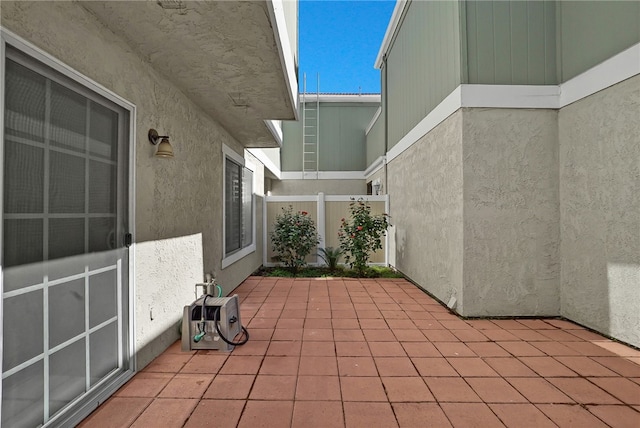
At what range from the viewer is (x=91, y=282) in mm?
1977

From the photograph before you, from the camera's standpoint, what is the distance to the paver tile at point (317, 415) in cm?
179

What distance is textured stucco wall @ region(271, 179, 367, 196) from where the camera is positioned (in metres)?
10.7

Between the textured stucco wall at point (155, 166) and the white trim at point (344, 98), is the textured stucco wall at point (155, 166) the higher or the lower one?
the lower one

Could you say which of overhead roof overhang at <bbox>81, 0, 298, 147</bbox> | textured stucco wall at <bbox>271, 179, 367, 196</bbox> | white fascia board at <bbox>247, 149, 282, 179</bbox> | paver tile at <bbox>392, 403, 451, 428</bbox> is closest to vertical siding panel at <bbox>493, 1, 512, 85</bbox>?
overhead roof overhang at <bbox>81, 0, 298, 147</bbox>

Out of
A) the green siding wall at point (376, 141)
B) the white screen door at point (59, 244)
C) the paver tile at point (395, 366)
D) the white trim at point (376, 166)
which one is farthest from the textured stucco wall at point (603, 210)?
the green siding wall at point (376, 141)

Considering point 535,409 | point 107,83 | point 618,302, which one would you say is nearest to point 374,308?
point 535,409

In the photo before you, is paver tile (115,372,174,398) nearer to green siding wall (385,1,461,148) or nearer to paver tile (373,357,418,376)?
paver tile (373,357,418,376)

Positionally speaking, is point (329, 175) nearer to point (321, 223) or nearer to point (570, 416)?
point (321, 223)

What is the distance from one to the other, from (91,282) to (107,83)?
1406 millimetres

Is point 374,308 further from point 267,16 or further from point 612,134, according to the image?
point 267,16

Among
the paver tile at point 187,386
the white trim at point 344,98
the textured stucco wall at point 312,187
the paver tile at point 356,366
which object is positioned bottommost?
the paver tile at point 187,386

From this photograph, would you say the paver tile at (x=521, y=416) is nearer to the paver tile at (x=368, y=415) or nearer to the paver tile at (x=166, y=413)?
the paver tile at (x=368, y=415)

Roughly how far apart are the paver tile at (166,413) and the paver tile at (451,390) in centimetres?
171

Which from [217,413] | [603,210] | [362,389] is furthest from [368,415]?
[603,210]
